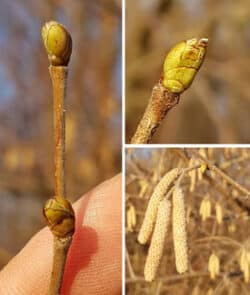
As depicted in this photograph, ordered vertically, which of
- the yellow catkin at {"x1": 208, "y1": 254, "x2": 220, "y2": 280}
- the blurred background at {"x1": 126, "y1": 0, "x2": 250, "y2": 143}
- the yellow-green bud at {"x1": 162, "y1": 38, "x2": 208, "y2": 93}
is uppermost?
the blurred background at {"x1": 126, "y1": 0, "x2": 250, "y2": 143}

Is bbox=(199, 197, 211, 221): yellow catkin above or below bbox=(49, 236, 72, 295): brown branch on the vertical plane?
above

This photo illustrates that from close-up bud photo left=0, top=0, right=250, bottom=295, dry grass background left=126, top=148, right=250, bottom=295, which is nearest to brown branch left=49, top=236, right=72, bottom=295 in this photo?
close-up bud photo left=0, top=0, right=250, bottom=295

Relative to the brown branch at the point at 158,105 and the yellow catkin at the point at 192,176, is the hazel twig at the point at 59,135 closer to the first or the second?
the brown branch at the point at 158,105

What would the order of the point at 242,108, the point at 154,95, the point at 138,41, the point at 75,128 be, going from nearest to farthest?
1. the point at 154,95
2. the point at 75,128
3. the point at 242,108
4. the point at 138,41

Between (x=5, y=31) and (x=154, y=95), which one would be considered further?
(x=5, y=31)

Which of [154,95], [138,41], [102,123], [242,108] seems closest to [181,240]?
[154,95]

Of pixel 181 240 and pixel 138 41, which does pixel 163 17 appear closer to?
pixel 138 41

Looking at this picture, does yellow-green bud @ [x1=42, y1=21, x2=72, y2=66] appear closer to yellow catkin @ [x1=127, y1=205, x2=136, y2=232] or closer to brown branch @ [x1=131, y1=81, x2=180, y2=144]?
brown branch @ [x1=131, y1=81, x2=180, y2=144]
